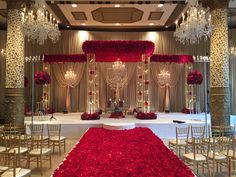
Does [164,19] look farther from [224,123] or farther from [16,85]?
[16,85]

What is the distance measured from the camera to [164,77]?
15148 mm

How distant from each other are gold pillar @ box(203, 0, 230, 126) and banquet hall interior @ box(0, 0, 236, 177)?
0.03 meters

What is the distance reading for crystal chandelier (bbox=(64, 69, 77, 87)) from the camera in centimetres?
1495

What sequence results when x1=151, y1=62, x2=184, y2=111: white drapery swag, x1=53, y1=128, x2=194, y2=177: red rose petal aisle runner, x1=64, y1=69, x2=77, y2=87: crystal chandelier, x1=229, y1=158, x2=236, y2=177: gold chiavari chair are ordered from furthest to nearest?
x1=151, y1=62, x2=184, y2=111: white drapery swag
x1=64, y1=69, x2=77, y2=87: crystal chandelier
x1=53, y1=128, x2=194, y2=177: red rose petal aisle runner
x1=229, y1=158, x2=236, y2=177: gold chiavari chair

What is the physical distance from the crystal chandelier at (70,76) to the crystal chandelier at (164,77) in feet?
15.2

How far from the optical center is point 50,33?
24.9 ft

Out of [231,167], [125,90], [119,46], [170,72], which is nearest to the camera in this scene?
[231,167]

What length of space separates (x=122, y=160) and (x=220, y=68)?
215 inches

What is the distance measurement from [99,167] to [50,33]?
171 inches

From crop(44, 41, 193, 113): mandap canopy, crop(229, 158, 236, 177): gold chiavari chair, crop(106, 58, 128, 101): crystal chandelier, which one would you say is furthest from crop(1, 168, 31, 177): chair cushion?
crop(106, 58, 128, 101): crystal chandelier

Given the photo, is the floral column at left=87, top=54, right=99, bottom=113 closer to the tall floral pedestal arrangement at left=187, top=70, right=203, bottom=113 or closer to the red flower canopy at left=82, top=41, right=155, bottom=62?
the red flower canopy at left=82, top=41, right=155, bottom=62

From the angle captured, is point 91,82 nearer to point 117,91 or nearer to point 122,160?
point 117,91

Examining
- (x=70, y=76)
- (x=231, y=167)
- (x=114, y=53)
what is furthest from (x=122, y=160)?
(x=70, y=76)

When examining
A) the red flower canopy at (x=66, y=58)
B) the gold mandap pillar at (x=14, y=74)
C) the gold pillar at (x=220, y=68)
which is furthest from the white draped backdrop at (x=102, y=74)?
the gold pillar at (x=220, y=68)
